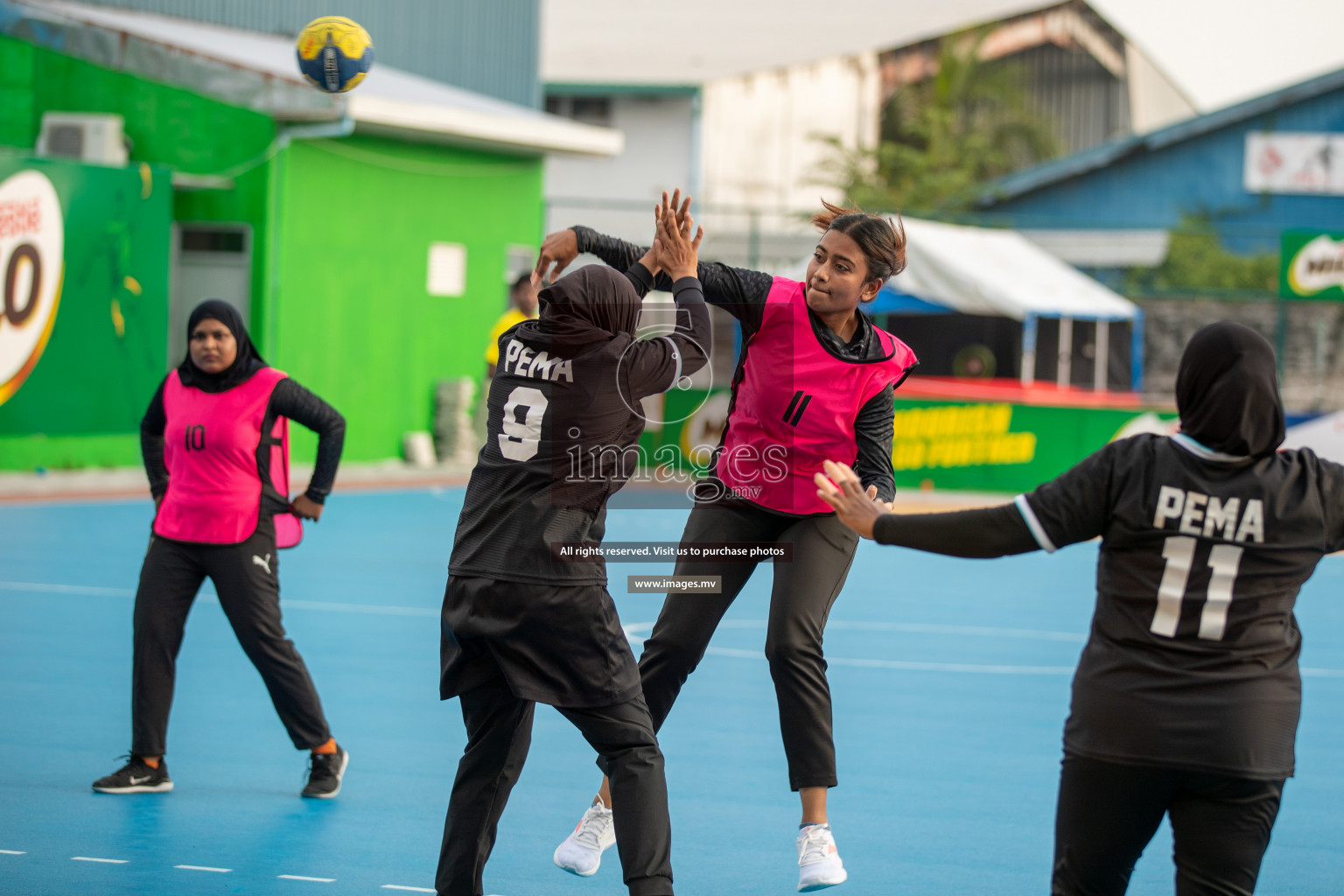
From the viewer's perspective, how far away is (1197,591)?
3547mm

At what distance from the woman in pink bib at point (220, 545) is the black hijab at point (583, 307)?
7.49 ft

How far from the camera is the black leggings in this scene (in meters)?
5.09

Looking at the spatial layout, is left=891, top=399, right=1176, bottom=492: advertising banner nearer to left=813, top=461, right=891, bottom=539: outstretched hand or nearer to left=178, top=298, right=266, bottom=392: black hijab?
left=178, top=298, right=266, bottom=392: black hijab

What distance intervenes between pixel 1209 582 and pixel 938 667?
6.15m

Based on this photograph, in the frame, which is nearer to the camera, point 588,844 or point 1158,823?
point 1158,823

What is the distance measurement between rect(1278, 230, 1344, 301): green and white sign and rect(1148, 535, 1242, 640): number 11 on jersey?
1991 cm

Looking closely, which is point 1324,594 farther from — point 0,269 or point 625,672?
point 0,269

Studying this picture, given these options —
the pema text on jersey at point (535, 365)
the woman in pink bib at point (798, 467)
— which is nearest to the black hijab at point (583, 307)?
the pema text on jersey at point (535, 365)

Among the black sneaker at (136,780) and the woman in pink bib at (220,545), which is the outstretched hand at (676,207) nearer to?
the woman in pink bib at (220,545)

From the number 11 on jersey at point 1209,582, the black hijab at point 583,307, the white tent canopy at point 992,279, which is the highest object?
the white tent canopy at point 992,279

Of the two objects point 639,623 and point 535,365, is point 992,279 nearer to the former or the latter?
point 639,623

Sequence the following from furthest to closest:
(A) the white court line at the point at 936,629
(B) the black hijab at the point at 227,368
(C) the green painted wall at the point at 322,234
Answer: (C) the green painted wall at the point at 322,234 → (A) the white court line at the point at 936,629 → (B) the black hijab at the point at 227,368

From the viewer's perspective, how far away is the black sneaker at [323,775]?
6172 mm

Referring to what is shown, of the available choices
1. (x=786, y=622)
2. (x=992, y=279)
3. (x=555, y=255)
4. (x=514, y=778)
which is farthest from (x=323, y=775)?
(x=992, y=279)
